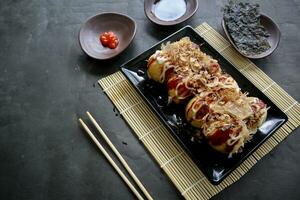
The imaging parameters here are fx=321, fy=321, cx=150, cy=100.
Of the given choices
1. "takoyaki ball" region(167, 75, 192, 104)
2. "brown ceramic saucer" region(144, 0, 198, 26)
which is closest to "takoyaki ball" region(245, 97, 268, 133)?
"takoyaki ball" region(167, 75, 192, 104)

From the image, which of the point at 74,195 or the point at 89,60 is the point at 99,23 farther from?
the point at 74,195

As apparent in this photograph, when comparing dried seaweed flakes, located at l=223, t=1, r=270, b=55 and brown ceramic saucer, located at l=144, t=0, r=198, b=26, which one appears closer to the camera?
dried seaweed flakes, located at l=223, t=1, r=270, b=55

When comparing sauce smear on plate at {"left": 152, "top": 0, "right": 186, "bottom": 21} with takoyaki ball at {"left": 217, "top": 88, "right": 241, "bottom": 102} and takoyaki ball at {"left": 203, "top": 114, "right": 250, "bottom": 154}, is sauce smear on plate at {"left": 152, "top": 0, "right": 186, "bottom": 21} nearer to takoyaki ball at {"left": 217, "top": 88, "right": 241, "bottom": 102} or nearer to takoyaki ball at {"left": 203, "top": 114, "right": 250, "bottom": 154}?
takoyaki ball at {"left": 217, "top": 88, "right": 241, "bottom": 102}

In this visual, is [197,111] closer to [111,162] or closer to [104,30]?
[111,162]

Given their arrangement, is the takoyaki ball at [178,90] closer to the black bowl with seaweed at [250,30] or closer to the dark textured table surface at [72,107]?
the dark textured table surface at [72,107]

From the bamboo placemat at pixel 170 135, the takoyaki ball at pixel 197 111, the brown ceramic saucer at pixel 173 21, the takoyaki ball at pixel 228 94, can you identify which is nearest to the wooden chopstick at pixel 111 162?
the bamboo placemat at pixel 170 135

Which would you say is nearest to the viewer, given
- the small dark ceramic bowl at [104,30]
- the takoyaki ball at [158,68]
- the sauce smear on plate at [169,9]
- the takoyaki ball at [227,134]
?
the takoyaki ball at [227,134]

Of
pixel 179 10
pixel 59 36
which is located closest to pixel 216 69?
pixel 179 10
